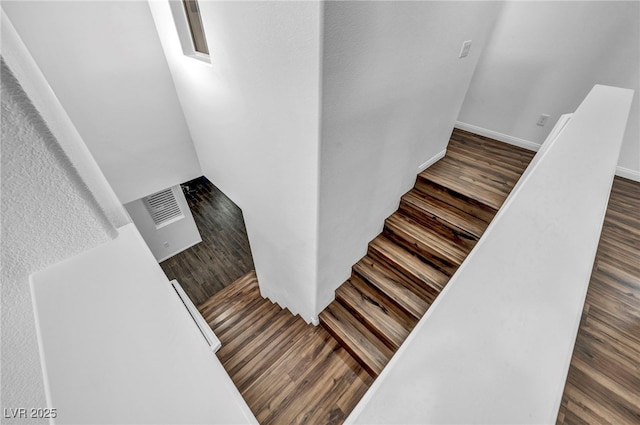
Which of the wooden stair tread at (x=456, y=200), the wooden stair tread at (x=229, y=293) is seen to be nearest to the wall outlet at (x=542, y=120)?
the wooden stair tread at (x=456, y=200)

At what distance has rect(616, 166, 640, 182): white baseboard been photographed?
8.58 ft

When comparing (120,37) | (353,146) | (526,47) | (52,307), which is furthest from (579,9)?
(120,37)

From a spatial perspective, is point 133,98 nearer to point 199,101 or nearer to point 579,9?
point 199,101

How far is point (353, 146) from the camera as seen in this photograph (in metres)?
1.51

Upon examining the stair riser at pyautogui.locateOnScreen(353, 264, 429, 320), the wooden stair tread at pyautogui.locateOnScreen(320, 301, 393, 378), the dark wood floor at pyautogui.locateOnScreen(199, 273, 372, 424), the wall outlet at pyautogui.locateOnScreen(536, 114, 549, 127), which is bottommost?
the dark wood floor at pyautogui.locateOnScreen(199, 273, 372, 424)

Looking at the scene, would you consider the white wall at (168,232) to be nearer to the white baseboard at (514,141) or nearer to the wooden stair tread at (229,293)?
the wooden stair tread at (229,293)

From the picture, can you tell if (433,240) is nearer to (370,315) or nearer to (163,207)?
(370,315)

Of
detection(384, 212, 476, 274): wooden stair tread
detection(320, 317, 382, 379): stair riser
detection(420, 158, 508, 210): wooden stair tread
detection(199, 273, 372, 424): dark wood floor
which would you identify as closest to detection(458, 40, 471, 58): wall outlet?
detection(420, 158, 508, 210): wooden stair tread

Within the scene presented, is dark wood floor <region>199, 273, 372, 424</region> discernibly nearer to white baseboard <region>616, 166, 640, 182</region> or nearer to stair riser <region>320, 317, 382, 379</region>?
stair riser <region>320, 317, 382, 379</region>

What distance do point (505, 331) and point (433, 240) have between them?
2.05m

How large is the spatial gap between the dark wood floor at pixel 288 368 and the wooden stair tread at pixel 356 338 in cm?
11

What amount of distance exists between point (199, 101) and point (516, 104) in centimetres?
354

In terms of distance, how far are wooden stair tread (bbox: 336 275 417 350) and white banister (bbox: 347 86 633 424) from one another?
167 cm

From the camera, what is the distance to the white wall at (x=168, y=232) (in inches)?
163
